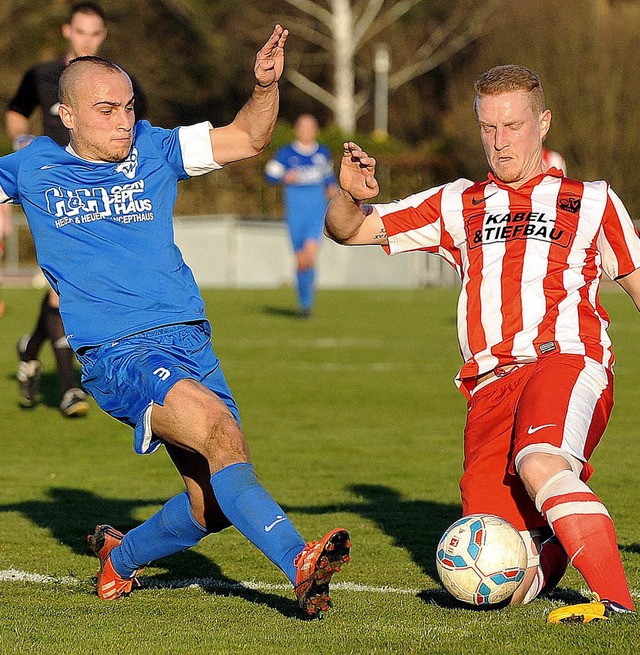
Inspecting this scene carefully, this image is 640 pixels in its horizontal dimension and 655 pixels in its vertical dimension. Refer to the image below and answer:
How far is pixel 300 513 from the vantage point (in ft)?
20.2

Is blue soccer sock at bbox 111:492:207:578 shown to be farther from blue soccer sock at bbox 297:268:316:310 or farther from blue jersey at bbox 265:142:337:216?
blue jersey at bbox 265:142:337:216

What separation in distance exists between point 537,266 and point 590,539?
3.65 feet

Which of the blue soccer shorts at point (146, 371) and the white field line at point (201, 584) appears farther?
the white field line at point (201, 584)

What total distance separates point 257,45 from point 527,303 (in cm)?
4020

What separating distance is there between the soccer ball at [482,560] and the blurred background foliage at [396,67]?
2751 centimetres

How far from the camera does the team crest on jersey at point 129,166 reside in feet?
15.7

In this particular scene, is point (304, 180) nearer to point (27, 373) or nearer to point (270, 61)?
point (27, 373)

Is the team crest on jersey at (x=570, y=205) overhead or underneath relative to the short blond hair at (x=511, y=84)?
underneath

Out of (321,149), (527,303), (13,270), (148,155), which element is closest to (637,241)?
(527,303)

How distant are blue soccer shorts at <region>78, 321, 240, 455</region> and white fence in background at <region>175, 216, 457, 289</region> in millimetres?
23114

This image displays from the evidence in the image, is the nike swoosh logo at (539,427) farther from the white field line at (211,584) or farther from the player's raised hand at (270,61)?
the player's raised hand at (270,61)

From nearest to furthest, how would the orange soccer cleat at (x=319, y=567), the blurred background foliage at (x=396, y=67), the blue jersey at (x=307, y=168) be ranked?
1. the orange soccer cleat at (x=319, y=567)
2. the blue jersey at (x=307, y=168)
3. the blurred background foliage at (x=396, y=67)

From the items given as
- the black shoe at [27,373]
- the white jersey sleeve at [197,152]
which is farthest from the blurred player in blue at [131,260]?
the black shoe at [27,373]

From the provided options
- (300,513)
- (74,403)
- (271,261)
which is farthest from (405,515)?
(271,261)
